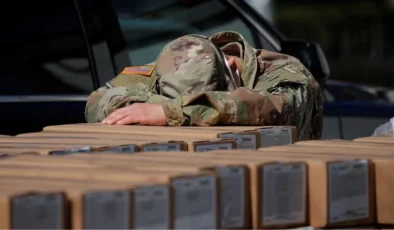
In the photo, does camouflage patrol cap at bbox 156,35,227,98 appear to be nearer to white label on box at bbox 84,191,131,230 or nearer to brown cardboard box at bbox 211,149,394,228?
brown cardboard box at bbox 211,149,394,228

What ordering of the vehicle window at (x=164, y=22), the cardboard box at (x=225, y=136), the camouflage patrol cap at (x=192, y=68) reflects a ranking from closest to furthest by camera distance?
the cardboard box at (x=225, y=136) < the camouflage patrol cap at (x=192, y=68) < the vehicle window at (x=164, y=22)

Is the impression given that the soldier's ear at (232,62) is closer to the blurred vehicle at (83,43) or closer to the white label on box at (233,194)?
the blurred vehicle at (83,43)

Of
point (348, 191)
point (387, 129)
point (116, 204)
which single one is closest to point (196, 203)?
point (116, 204)

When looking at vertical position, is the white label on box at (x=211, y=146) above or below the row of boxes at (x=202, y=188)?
above

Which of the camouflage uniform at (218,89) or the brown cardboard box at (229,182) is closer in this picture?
the brown cardboard box at (229,182)

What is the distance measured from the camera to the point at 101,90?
470cm

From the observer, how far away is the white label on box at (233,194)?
9.09 feet

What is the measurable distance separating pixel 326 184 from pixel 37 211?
0.89 m

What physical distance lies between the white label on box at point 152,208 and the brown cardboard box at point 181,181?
0.13 ft

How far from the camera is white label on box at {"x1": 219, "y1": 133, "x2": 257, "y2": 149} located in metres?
3.66

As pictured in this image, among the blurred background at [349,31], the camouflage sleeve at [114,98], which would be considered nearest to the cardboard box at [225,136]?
the camouflage sleeve at [114,98]

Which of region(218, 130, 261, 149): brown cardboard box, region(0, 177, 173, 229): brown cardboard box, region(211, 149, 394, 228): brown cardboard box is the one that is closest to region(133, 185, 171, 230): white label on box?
region(0, 177, 173, 229): brown cardboard box

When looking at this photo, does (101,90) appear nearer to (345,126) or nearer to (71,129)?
(71,129)

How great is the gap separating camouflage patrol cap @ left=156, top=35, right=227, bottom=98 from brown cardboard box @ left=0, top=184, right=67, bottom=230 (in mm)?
1948
